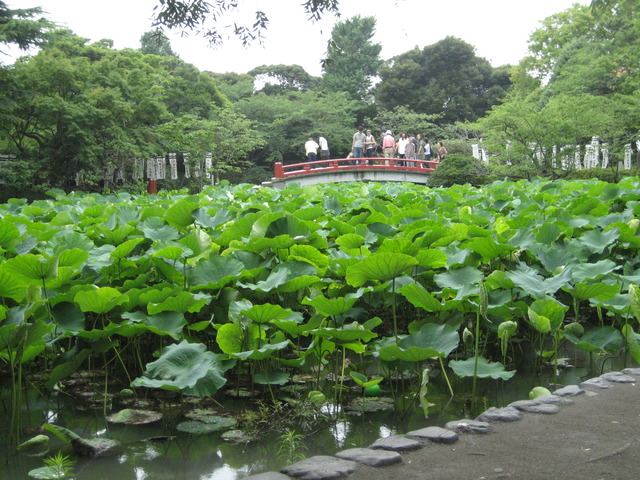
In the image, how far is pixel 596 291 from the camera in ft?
8.79

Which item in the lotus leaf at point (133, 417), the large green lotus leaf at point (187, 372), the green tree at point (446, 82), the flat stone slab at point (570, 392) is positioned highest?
the green tree at point (446, 82)

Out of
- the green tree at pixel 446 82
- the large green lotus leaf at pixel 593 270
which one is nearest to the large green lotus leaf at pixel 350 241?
the large green lotus leaf at pixel 593 270

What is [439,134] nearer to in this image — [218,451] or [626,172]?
[626,172]

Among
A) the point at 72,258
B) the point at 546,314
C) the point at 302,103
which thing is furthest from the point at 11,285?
the point at 302,103

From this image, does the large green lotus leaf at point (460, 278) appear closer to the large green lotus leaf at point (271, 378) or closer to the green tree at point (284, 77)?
the large green lotus leaf at point (271, 378)

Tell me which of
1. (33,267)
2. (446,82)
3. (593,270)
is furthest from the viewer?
(446,82)

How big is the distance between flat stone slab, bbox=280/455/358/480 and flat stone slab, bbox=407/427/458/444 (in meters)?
0.31

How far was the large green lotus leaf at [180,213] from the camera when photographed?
371 cm

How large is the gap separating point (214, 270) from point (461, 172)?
47.3 feet

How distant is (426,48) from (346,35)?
566cm

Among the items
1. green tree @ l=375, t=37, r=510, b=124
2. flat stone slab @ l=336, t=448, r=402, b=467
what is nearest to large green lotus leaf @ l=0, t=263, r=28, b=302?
flat stone slab @ l=336, t=448, r=402, b=467

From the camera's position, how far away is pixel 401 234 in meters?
3.83

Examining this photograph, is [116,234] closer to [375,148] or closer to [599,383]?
[599,383]

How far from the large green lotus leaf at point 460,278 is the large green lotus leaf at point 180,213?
1662 millimetres
